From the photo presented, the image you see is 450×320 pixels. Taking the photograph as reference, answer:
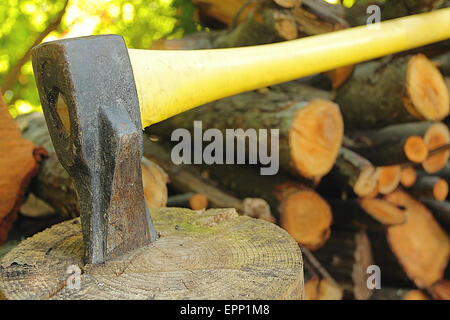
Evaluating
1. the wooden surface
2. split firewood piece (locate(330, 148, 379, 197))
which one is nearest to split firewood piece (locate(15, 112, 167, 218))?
the wooden surface

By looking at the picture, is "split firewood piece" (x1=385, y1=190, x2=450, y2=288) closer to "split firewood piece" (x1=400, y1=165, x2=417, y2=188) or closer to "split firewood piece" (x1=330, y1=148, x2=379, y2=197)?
"split firewood piece" (x1=400, y1=165, x2=417, y2=188)

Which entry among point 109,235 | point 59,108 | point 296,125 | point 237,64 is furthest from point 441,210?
point 59,108

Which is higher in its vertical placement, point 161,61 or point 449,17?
point 449,17

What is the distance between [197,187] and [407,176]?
1360mm

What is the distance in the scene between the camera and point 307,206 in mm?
2293

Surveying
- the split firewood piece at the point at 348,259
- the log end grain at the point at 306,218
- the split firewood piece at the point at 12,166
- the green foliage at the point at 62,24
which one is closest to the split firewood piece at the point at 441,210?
the split firewood piece at the point at 348,259

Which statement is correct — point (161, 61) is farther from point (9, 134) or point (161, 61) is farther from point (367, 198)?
point (367, 198)

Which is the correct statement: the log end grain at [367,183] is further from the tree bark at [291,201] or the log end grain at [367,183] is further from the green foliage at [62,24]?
the green foliage at [62,24]

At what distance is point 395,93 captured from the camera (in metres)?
2.52
